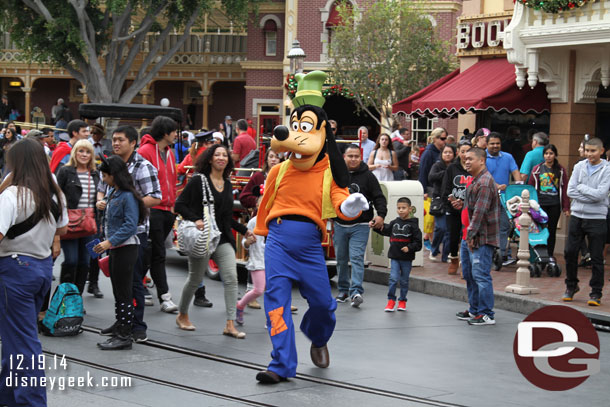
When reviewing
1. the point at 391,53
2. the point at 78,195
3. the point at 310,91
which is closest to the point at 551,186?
the point at 310,91

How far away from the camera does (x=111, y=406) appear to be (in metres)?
6.07

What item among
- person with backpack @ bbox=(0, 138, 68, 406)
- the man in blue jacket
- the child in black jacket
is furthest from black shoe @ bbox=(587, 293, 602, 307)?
person with backpack @ bbox=(0, 138, 68, 406)

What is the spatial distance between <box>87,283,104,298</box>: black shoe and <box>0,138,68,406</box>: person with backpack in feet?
14.8

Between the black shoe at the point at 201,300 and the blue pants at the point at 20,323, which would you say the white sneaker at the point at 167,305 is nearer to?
the black shoe at the point at 201,300

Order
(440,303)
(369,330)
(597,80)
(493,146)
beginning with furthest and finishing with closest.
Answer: (597,80)
(493,146)
(440,303)
(369,330)

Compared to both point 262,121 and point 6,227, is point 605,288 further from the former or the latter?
point 262,121

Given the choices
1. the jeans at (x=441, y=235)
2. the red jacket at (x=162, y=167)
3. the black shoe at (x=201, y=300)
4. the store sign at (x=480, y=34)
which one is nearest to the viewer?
the red jacket at (x=162, y=167)

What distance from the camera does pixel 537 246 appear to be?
41.7ft

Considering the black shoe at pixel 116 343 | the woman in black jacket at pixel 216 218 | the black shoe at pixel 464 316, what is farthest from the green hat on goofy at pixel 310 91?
the black shoe at pixel 464 316

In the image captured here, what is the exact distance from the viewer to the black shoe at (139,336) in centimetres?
816

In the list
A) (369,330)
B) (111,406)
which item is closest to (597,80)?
(369,330)

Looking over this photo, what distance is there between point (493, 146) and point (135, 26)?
3037 cm

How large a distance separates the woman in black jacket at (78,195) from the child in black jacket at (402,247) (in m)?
3.15

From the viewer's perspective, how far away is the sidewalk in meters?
10.5
